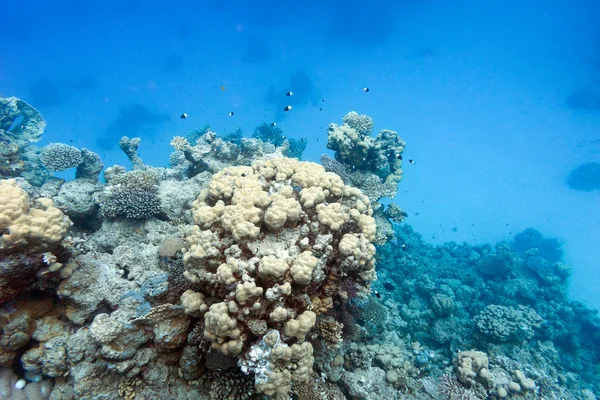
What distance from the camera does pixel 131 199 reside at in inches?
283

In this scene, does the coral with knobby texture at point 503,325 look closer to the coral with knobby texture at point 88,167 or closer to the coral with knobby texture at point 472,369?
the coral with knobby texture at point 472,369

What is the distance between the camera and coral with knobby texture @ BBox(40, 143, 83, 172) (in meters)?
9.14

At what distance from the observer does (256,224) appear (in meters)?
4.66

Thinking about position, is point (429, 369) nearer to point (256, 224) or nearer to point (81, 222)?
point (256, 224)

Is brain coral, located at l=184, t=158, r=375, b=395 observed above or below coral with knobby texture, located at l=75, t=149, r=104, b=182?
below

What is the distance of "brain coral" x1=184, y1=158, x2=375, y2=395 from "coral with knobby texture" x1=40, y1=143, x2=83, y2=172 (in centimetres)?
643

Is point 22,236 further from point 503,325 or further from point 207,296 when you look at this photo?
point 503,325

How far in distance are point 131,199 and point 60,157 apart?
4233 millimetres

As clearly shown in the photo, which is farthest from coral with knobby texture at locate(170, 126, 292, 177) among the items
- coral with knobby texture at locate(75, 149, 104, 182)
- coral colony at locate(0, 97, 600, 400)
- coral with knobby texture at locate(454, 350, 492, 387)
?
coral with knobby texture at locate(454, 350, 492, 387)

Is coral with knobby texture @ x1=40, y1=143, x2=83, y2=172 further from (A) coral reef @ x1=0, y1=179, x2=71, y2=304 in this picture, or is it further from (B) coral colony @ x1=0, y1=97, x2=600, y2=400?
(A) coral reef @ x1=0, y1=179, x2=71, y2=304

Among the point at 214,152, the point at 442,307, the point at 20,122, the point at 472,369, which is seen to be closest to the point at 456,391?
the point at 472,369

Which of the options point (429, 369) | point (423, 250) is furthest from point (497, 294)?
point (429, 369)

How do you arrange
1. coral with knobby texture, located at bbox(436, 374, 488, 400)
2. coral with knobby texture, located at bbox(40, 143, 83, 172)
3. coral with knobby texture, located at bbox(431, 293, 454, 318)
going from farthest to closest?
coral with knobby texture, located at bbox(431, 293, 454, 318) < coral with knobby texture, located at bbox(40, 143, 83, 172) < coral with knobby texture, located at bbox(436, 374, 488, 400)

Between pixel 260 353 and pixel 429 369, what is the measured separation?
25.1 ft
